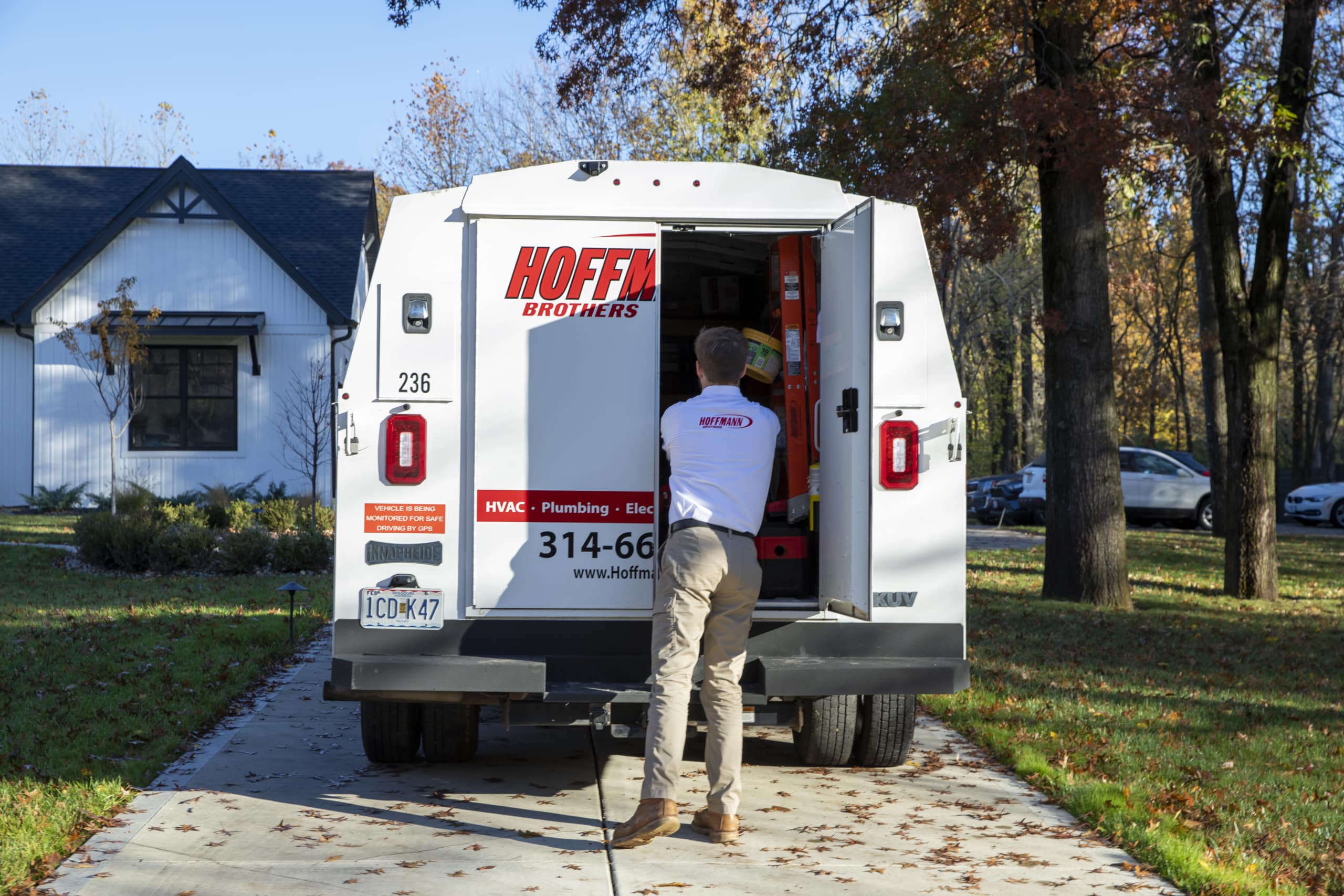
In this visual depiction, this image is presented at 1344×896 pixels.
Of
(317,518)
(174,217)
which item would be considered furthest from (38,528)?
(174,217)

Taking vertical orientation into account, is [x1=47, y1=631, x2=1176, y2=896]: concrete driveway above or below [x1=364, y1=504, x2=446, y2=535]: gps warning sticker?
below

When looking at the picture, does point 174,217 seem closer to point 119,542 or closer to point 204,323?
point 204,323

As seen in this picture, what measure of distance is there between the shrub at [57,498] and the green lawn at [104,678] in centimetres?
873

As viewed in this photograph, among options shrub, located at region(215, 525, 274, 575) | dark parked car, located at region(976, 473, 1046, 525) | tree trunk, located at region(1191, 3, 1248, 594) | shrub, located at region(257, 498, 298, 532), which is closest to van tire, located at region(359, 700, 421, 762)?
shrub, located at region(215, 525, 274, 575)

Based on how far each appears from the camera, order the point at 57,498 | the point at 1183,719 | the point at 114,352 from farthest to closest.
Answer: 1. the point at 57,498
2. the point at 114,352
3. the point at 1183,719

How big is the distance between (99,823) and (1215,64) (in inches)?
484

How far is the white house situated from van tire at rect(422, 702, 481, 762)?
17.9 m

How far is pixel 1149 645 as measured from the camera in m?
10.6

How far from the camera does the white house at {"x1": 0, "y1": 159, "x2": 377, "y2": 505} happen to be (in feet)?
76.5

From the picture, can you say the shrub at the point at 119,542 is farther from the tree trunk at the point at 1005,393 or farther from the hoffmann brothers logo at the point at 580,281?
the tree trunk at the point at 1005,393

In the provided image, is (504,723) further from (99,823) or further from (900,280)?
(900,280)

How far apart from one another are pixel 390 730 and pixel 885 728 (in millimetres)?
2323

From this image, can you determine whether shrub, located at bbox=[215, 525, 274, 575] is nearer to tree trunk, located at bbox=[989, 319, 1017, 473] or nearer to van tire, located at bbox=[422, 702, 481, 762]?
van tire, located at bbox=[422, 702, 481, 762]

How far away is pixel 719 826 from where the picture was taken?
495 centimetres
